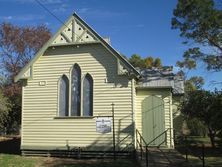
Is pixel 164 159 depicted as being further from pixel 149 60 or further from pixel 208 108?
pixel 149 60

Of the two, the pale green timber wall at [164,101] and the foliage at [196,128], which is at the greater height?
the pale green timber wall at [164,101]

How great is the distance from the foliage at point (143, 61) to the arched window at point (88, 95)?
40333 millimetres

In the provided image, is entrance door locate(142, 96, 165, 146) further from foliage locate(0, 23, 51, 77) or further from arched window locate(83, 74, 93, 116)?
foliage locate(0, 23, 51, 77)

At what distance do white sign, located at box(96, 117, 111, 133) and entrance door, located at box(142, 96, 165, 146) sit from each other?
266cm

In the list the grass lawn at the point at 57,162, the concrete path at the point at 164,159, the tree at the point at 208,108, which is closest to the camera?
the concrete path at the point at 164,159

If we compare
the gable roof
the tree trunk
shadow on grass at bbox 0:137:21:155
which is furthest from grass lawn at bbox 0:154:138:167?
the tree trunk

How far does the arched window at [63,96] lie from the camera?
2094 centimetres

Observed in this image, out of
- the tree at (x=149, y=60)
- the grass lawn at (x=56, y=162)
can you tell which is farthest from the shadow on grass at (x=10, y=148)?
the tree at (x=149, y=60)

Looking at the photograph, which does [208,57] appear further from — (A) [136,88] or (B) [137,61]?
(B) [137,61]

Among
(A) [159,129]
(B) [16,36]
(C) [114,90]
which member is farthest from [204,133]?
(B) [16,36]

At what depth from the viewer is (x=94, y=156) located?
2005cm

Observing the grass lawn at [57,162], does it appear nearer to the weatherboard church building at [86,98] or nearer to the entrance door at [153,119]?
the weatherboard church building at [86,98]

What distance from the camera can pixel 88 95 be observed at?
20.7 m

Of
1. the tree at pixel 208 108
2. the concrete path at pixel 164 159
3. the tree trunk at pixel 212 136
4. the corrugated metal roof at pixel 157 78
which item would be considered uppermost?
the corrugated metal roof at pixel 157 78
